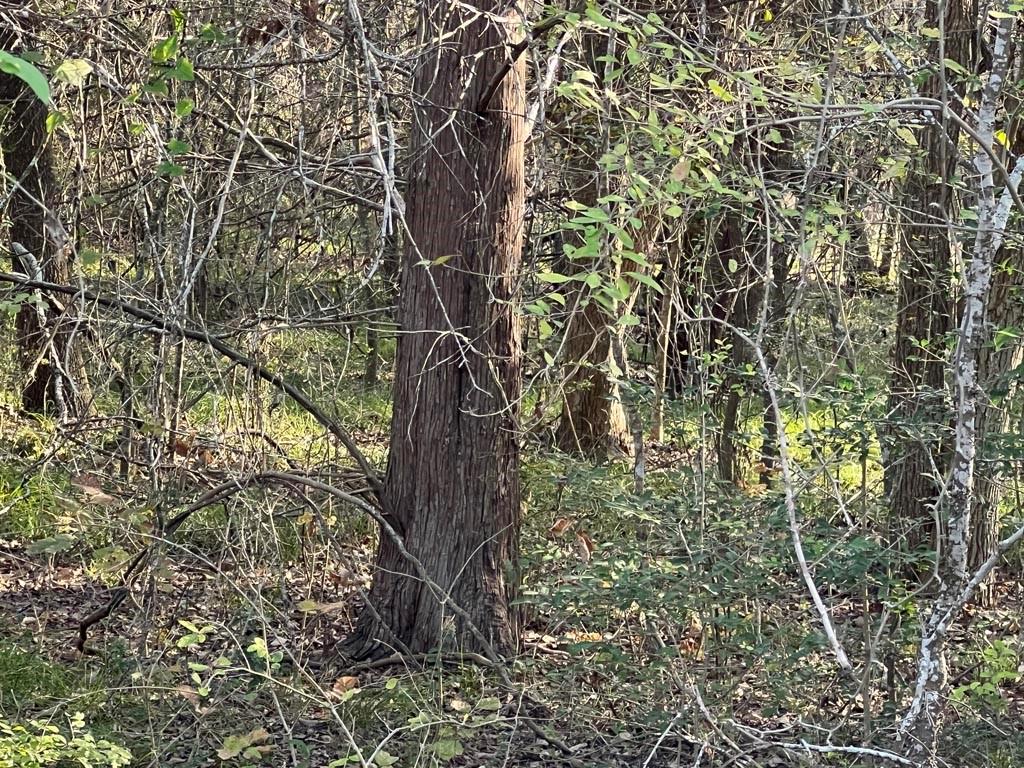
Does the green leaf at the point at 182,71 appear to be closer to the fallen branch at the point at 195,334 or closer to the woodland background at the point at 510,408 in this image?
the woodland background at the point at 510,408

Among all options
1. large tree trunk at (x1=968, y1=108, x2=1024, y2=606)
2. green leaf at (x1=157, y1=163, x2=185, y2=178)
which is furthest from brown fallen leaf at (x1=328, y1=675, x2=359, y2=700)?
large tree trunk at (x1=968, y1=108, x2=1024, y2=606)

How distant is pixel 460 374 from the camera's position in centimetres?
518

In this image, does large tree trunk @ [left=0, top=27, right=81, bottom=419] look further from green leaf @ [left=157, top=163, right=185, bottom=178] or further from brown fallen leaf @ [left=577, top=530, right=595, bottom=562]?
brown fallen leaf @ [left=577, top=530, right=595, bottom=562]

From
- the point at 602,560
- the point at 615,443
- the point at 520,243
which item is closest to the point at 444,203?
the point at 520,243

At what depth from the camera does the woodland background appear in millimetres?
3850

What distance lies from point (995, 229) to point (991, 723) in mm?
1891

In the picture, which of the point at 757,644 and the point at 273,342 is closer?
the point at 757,644

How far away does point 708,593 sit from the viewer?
431 cm

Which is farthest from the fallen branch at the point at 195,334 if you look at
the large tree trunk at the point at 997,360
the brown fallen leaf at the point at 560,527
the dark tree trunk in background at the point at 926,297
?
the large tree trunk at the point at 997,360

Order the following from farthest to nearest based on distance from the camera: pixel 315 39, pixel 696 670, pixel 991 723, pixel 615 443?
pixel 615 443 < pixel 315 39 < pixel 696 670 < pixel 991 723

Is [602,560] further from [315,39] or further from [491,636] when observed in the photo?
[315,39]

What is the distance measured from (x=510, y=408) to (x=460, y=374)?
0.29 meters

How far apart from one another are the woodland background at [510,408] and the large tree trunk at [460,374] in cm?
2

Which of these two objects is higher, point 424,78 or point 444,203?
point 424,78
